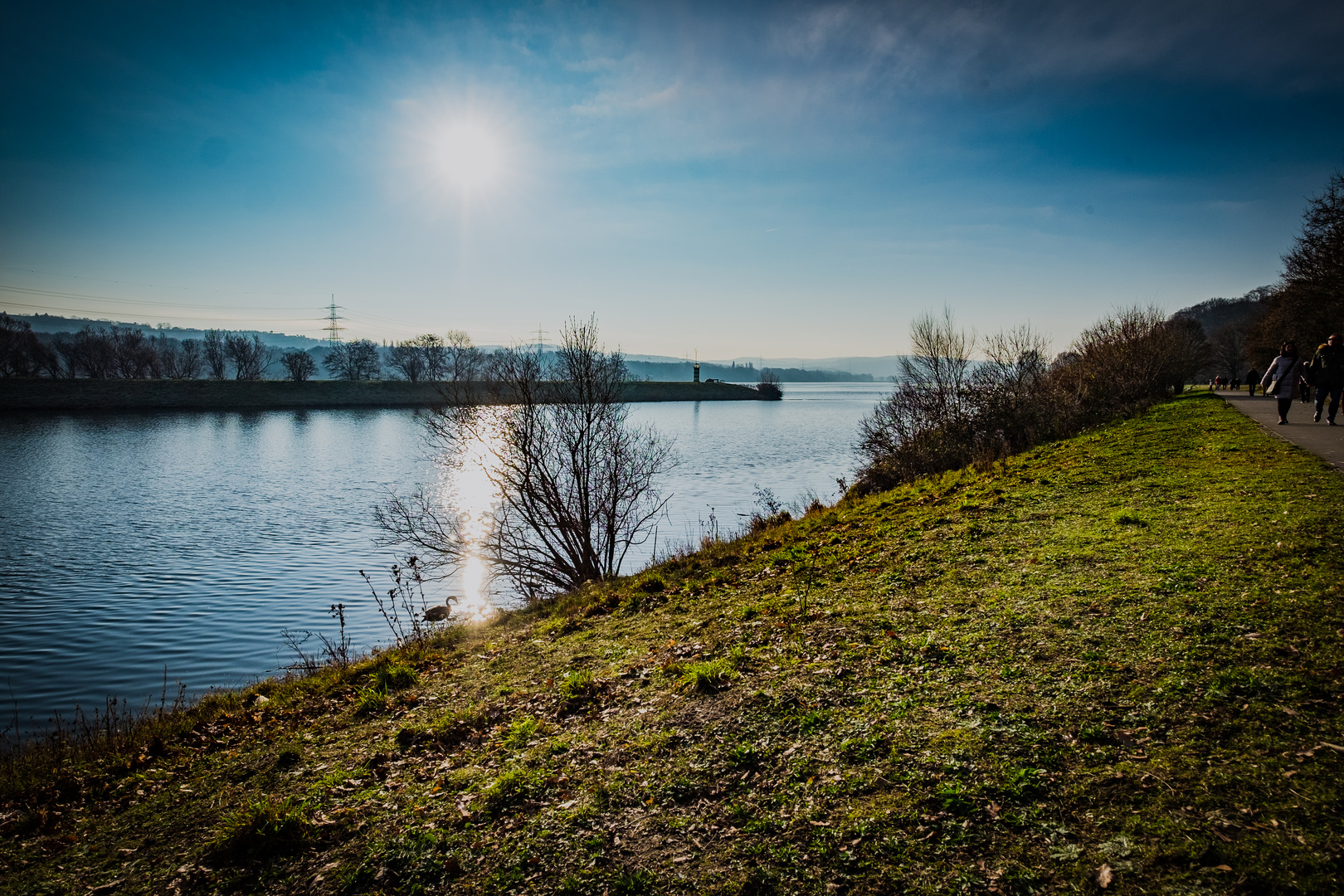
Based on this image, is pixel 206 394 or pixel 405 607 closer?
pixel 405 607

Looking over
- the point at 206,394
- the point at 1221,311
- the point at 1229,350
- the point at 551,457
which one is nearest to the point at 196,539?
the point at 551,457

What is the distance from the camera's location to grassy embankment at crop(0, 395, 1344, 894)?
159 inches

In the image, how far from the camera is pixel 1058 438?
24.5 metres

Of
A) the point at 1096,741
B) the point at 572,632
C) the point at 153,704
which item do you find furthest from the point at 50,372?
the point at 1096,741

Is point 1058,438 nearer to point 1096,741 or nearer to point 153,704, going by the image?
point 1096,741

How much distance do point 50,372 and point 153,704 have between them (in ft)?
414

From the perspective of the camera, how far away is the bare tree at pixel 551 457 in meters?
17.6

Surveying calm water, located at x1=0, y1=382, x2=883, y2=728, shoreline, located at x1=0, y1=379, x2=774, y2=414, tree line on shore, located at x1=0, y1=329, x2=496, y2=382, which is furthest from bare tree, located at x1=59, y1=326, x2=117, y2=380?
calm water, located at x1=0, y1=382, x2=883, y2=728

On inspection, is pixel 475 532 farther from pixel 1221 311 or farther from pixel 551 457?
pixel 1221 311

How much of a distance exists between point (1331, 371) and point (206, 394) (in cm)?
11233

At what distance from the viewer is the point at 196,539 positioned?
23.3m

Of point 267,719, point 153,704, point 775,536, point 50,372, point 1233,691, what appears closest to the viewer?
point 1233,691

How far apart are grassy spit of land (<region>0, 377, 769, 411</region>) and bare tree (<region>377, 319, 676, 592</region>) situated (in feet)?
167

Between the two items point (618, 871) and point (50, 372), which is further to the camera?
point (50, 372)
